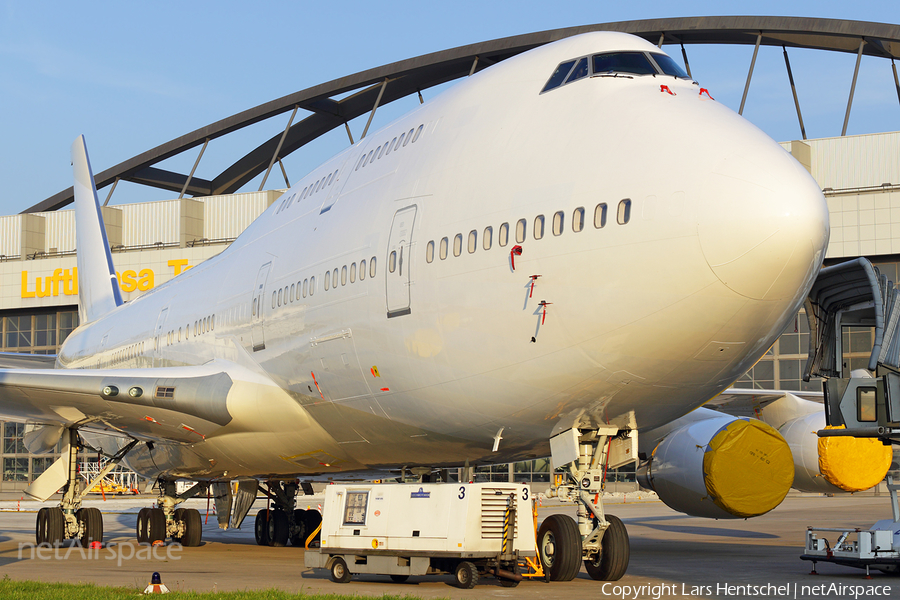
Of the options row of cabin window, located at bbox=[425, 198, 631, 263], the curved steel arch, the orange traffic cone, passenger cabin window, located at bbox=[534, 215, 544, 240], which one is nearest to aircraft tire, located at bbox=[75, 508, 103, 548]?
the orange traffic cone

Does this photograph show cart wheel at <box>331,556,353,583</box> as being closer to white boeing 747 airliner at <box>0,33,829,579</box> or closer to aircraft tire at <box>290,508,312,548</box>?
white boeing 747 airliner at <box>0,33,829,579</box>

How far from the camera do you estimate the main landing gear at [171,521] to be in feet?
56.4

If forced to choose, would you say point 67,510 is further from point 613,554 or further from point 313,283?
point 613,554

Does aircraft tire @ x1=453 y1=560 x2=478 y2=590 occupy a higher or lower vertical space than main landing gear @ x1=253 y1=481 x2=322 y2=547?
higher

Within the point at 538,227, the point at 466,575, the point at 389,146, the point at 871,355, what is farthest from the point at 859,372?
the point at 389,146

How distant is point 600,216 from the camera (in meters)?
7.51

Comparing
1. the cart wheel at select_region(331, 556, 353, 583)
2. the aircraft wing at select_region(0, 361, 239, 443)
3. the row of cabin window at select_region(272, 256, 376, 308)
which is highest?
the row of cabin window at select_region(272, 256, 376, 308)

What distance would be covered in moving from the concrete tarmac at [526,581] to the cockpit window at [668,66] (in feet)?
15.8

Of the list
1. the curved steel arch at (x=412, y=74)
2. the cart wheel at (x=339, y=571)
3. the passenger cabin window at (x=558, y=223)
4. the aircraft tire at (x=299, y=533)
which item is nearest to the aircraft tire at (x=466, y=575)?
the cart wheel at (x=339, y=571)

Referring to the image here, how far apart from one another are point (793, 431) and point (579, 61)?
859 cm

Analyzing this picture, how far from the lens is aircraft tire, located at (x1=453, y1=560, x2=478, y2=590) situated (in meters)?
9.10

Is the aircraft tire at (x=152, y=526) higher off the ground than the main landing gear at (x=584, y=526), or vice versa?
the main landing gear at (x=584, y=526)

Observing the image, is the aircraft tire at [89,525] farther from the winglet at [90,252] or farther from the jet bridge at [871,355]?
the jet bridge at [871,355]

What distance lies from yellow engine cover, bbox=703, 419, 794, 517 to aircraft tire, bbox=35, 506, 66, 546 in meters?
10.8
